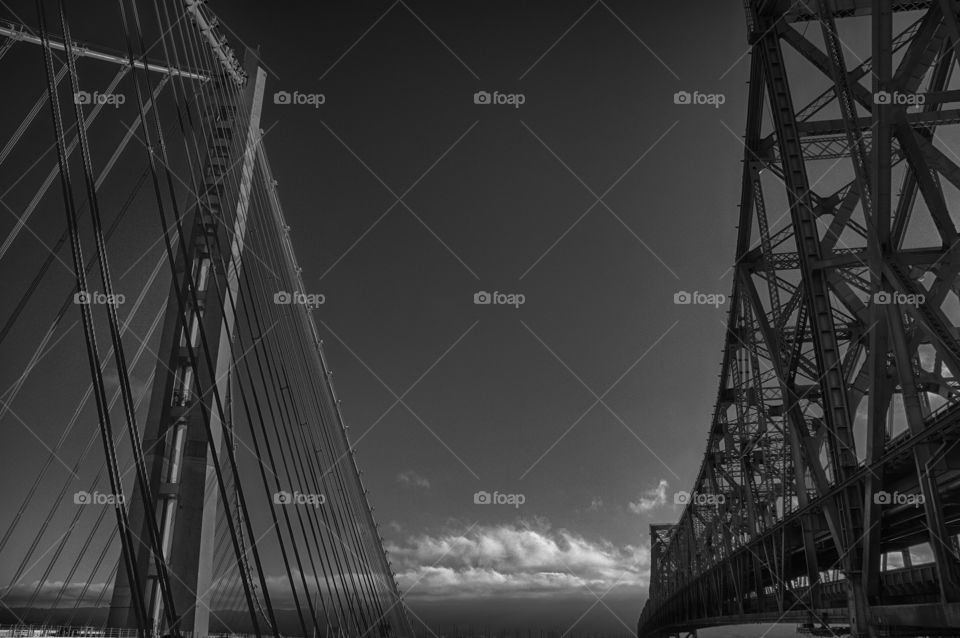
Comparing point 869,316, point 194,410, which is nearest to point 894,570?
point 869,316

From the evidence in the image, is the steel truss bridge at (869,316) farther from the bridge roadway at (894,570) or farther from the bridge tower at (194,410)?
the bridge tower at (194,410)

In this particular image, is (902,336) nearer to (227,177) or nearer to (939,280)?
(939,280)

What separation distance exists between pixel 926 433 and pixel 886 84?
5882mm

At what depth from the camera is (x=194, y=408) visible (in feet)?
42.4

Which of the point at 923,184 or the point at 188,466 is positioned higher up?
the point at 923,184

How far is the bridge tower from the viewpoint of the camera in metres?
11.4

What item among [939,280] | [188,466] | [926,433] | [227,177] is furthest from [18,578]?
[939,280]

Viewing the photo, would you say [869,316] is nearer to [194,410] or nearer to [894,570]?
[894,570]

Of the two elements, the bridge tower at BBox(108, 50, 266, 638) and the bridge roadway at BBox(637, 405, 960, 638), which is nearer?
the bridge roadway at BBox(637, 405, 960, 638)

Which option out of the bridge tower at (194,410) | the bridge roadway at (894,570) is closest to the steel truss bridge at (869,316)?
the bridge roadway at (894,570)

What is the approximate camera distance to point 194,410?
1290 centimetres

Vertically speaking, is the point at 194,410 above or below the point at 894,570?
above

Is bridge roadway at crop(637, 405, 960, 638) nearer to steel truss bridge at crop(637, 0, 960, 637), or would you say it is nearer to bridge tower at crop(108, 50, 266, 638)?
steel truss bridge at crop(637, 0, 960, 637)

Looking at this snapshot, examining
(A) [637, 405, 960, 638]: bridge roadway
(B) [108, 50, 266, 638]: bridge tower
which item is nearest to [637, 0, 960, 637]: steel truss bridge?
(A) [637, 405, 960, 638]: bridge roadway
